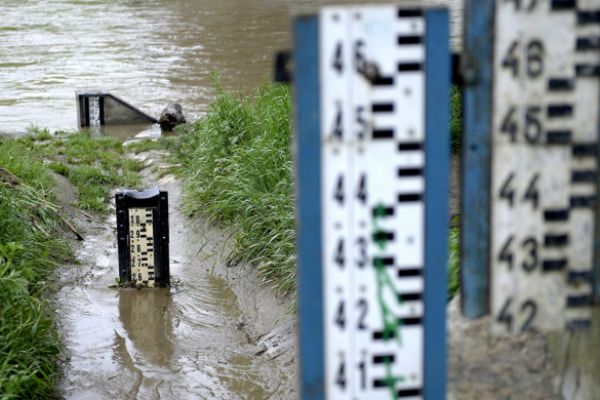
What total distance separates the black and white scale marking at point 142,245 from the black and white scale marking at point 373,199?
4.71 metres

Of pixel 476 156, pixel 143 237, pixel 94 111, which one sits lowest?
pixel 143 237

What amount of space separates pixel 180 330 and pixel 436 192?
4.34m

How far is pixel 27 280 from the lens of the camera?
238 inches

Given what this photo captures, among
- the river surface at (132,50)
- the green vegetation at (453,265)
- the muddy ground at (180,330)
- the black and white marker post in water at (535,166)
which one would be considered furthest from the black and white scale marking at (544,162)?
the river surface at (132,50)

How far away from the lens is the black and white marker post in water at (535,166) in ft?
7.76

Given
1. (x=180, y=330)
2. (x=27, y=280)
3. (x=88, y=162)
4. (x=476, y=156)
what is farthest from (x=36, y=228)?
(x=476, y=156)

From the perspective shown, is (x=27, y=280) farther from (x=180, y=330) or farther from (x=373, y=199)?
(x=373, y=199)

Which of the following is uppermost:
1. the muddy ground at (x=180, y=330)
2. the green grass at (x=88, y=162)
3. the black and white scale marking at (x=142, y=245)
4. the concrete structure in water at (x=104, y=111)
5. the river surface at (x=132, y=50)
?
the river surface at (x=132, y=50)

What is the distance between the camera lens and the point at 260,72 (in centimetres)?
1647

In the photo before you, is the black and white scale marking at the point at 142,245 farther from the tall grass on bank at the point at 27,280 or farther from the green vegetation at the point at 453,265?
the green vegetation at the point at 453,265

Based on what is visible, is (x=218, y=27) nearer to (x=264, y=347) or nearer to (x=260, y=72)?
(x=260, y=72)

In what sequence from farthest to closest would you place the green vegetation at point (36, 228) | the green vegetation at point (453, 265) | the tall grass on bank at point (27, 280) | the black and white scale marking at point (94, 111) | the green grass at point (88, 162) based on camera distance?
the black and white scale marking at point (94, 111) → the green grass at point (88, 162) → the green vegetation at point (36, 228) → the tall grass on bank at point (27, 280) → the green vegetation at point (453, 265)

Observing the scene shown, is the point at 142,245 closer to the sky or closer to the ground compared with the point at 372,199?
closer to the ground

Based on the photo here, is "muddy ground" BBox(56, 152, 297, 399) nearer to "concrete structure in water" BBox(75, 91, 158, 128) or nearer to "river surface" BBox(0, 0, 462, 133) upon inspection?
"river surface" BBox(0, 0, 462, 133)
